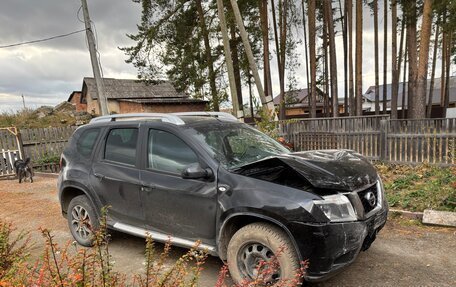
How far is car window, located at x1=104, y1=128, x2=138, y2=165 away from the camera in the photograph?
386 centimetres

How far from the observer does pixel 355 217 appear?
2.77 metres

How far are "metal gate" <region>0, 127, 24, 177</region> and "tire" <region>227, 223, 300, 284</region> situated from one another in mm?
11051

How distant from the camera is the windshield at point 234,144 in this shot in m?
3.36

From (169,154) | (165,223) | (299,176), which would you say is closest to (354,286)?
(299,176)

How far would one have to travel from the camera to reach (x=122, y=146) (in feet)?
13.1

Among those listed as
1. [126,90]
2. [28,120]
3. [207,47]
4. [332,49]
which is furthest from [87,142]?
[126,90]

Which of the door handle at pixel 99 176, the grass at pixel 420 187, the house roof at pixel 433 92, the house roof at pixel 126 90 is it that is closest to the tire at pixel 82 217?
the door handle at pixel 99 176

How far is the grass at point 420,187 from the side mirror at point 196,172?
379cm

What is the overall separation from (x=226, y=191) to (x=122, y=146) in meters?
1.72

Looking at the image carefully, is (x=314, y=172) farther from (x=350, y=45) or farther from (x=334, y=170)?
(x=350, y=45)

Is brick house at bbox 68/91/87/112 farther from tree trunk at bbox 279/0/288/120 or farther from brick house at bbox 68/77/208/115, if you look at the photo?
tree trunk at bbox 279/0/288/120

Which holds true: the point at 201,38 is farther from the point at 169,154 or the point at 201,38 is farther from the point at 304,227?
the point at 304,227

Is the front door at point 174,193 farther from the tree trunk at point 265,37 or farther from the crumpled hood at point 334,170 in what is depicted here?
the tree trunk at point 265,37

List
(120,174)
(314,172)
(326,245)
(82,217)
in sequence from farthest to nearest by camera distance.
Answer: (82,217), (120,174), (314,172), (326,245)
